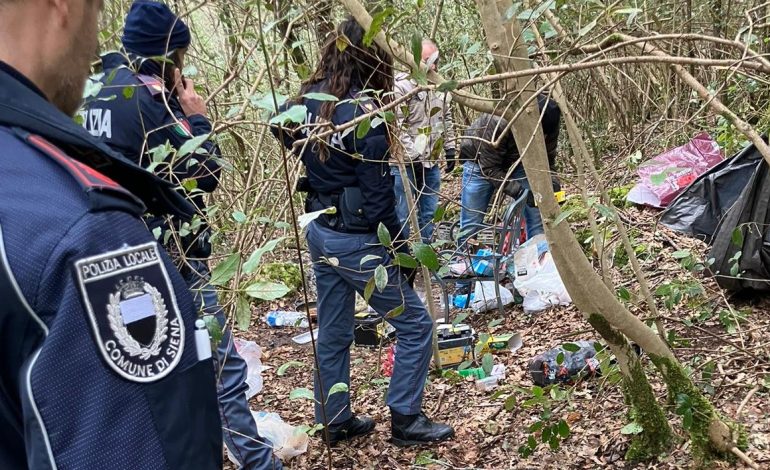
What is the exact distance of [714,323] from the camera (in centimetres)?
411

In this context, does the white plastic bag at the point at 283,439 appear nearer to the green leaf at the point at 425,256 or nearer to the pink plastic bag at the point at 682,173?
the green leaf at the point at 425,256

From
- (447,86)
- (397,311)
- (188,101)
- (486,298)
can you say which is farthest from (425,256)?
(486,298)

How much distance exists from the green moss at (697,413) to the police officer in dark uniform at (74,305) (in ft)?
7.36

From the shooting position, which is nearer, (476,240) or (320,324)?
(320,324)

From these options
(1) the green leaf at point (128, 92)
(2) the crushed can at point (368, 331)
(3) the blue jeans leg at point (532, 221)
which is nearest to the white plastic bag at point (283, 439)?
(2) the crushed can at point (368, 331)

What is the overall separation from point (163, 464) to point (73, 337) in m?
0.21

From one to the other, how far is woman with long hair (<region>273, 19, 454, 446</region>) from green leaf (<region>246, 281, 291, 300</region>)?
1056mm

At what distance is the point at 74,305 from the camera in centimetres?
83

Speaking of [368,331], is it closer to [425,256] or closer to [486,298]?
[486,298]

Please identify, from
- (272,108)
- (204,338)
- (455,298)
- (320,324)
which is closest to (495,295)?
(455,298)

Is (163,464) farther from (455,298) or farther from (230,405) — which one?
(455,298)

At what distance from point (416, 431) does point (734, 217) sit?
235cm

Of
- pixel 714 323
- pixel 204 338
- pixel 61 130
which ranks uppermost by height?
pixel 61 130

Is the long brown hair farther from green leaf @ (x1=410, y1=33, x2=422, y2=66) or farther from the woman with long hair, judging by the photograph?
green leaf @ (x1=410, y1=33, x2=422, y2=66)
